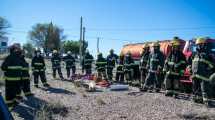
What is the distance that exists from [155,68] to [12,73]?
602cm

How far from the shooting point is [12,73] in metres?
11.0

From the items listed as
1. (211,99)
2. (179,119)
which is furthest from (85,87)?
(179,119)

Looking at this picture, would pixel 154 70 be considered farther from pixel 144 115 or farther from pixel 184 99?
pixel 144 115

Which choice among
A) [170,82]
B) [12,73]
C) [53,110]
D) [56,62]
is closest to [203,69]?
[170,82]

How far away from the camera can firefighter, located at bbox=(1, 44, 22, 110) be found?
10.9 metres

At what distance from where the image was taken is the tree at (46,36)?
89.6m

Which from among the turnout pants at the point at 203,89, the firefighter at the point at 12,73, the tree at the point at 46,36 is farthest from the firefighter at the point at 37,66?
the tree at the point at 46,36

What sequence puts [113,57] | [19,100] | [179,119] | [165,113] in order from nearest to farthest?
[179,119]
[165,113]
[19,100]
[113,57]

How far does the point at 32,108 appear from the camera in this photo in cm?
1136

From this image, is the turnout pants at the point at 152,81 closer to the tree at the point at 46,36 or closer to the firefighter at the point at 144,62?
the firefighter at the point at 144,62

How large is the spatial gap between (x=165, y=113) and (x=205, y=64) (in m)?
2.41

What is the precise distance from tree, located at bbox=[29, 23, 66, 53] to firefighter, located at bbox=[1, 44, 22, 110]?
7475cm

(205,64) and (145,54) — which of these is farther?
(145,54)

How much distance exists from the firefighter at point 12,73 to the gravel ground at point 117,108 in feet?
1.52
